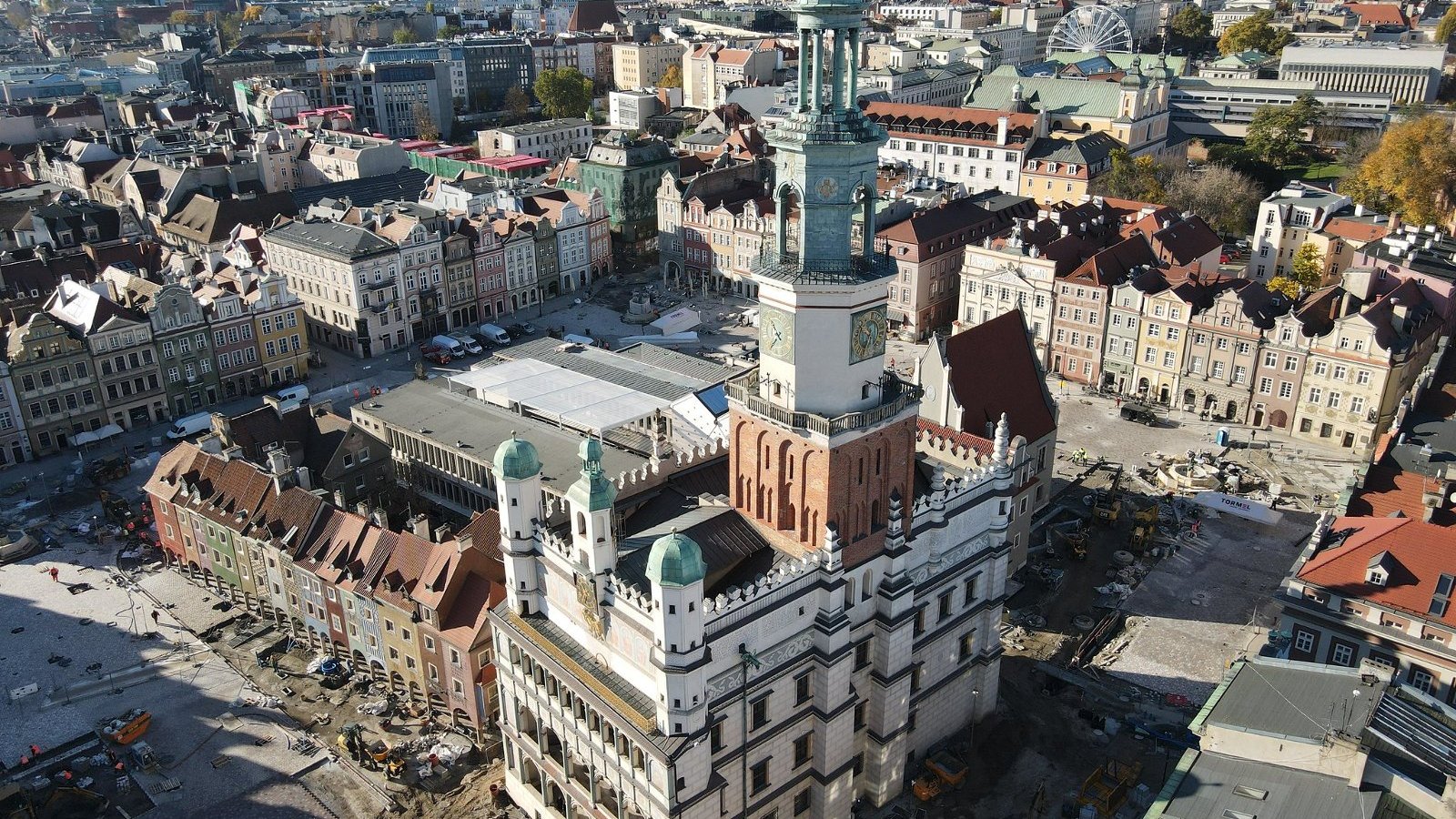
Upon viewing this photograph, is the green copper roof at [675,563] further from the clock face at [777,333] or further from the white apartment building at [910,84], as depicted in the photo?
the white apartment building at [910,84]

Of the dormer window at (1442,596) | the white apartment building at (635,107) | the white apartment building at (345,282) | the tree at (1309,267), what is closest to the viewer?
the dormer window at (1442,596)

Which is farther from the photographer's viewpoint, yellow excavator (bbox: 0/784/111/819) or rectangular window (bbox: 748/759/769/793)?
yellow excavator (bbox: 0/784/111/819)

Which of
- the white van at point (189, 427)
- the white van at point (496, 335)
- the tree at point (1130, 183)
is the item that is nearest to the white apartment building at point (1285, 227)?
the tree at point (1130, 183)

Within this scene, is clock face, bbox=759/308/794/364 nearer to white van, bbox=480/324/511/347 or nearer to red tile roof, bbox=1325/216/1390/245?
white van, bbox=480/324/511/347

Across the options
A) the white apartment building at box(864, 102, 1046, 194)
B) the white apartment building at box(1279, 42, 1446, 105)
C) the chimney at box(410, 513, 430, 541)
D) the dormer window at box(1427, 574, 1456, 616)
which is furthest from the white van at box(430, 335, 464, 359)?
the white apartment building at box(1279, 42, 1446, 105)

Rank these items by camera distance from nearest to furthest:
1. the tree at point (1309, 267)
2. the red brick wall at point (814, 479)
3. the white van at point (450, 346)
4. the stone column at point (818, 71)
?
the stone column at point (818, 71)
the red brick wall at point (814, 479)
the tree at point (1309, 267)
the white van at point (450, 346)

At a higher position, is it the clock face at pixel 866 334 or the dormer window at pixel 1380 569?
the clock face at pixel 866 334

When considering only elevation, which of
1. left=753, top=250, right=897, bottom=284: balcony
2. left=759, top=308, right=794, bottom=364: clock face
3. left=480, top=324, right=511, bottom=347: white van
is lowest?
left=480, top=324, right=511, bottom=347: white van
